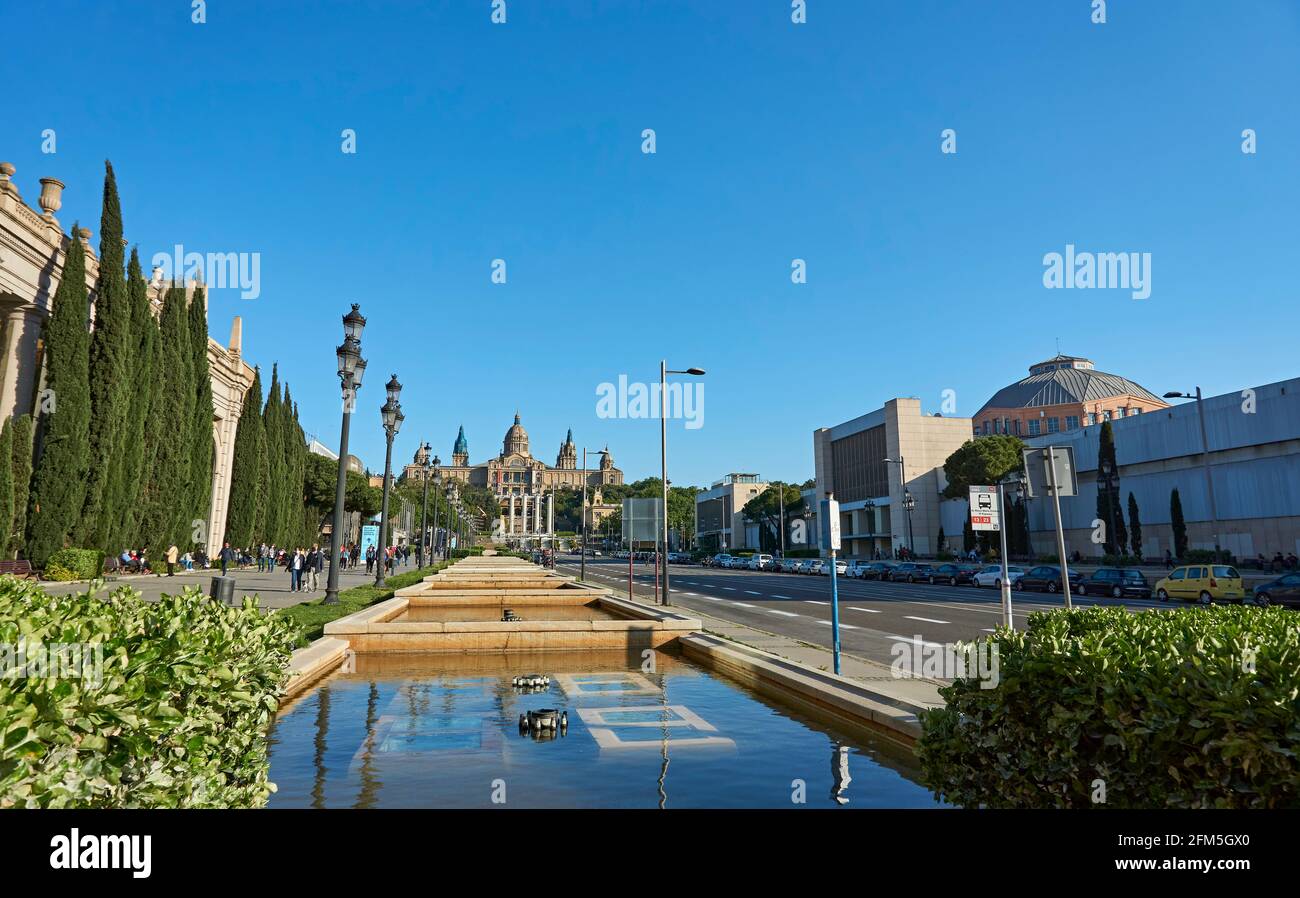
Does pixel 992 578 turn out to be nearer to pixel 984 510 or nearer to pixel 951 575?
pixel 951 575

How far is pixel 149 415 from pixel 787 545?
9063 centimetres

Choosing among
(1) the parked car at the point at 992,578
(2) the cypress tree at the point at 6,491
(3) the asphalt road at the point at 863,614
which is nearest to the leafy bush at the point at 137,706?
(3) the asphalt road at the point at 863,614

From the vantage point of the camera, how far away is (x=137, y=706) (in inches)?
125

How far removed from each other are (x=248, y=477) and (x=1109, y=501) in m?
66.4

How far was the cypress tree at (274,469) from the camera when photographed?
2210 inches

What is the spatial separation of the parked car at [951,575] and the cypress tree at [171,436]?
43886 millimetres

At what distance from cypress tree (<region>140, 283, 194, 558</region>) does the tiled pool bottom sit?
109ft

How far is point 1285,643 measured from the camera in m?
3.55

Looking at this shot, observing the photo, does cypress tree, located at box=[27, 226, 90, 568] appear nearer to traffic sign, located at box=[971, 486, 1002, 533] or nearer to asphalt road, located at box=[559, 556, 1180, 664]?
asphalt road, located at box=[559, 556, 1180, 664]

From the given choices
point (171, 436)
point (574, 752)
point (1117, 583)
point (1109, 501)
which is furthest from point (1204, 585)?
point (171, 436)

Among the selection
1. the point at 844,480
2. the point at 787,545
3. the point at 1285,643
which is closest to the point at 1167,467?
the point at 844,480

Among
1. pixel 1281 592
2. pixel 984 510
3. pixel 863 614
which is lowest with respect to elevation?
pixel 863 614

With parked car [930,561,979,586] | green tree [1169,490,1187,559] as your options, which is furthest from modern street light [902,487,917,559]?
green tree [1169,490,1187,559]
